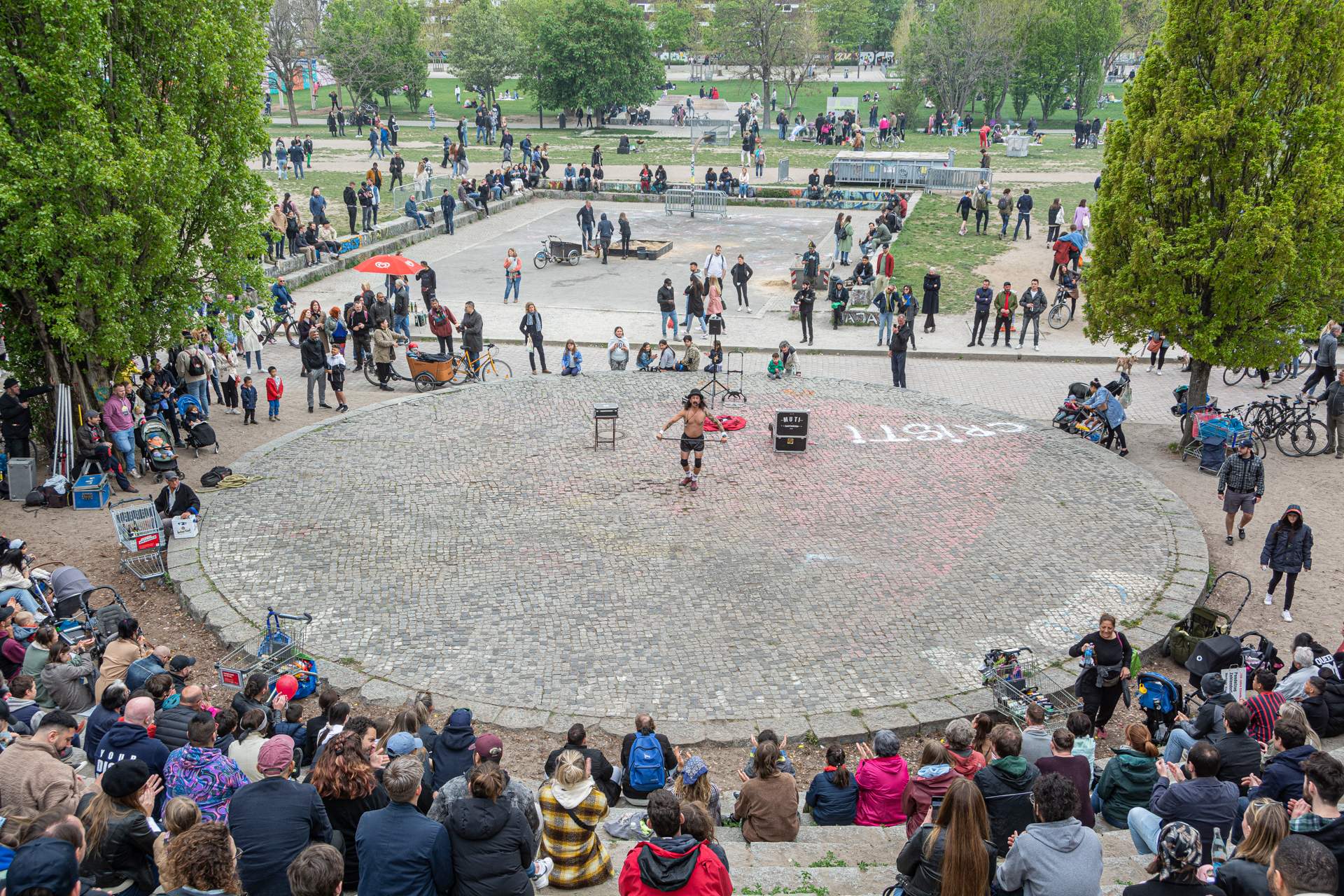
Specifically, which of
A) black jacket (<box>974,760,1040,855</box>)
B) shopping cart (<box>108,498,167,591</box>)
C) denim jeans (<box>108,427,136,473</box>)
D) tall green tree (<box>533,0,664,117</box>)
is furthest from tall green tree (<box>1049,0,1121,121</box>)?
black jacket (<box>974,760,1040,855</box>)

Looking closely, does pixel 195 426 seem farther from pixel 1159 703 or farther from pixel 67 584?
pixel 1159 703

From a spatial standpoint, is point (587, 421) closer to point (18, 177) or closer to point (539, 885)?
point (18, 177)

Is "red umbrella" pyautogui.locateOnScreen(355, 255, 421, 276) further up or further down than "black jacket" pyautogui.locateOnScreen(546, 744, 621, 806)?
further up

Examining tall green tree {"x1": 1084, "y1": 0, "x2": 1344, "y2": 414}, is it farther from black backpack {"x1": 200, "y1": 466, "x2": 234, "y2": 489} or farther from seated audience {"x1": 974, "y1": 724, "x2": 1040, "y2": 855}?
black backpack {"x1": 200, "y1": 466, "x2": 234, "y2": 489}

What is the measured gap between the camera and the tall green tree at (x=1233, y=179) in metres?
16.4

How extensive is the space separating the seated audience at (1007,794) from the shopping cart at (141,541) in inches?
436

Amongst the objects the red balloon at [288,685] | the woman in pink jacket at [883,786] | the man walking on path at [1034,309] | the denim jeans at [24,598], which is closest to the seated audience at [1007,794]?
the woman in pink jacket at [883,786]

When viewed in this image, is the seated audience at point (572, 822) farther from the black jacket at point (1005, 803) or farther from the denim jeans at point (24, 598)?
the denim jeans at point (24, 598)

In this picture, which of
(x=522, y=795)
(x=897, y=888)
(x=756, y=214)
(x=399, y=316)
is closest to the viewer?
(x=897, y=888)

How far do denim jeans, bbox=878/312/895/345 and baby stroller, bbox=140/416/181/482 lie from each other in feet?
52.4

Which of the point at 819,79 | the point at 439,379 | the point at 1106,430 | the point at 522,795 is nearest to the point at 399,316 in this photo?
the point at 439,379

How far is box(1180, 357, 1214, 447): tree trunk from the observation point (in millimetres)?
19156

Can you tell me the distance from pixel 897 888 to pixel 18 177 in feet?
46.9

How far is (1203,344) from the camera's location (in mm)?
17766
